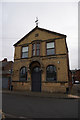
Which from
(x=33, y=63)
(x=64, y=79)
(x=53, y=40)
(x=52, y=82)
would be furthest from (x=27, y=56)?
(x=64, y=79)

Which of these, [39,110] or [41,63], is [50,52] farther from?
[39,110]

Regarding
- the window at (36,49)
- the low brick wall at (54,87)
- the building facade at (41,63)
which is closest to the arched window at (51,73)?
the building facade at (41,63)

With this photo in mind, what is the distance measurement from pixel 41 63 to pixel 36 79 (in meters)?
2.62

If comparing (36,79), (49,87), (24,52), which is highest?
(24,52)

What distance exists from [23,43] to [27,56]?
2.69 meters

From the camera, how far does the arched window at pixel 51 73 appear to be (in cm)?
1320

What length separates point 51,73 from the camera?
44.0ft

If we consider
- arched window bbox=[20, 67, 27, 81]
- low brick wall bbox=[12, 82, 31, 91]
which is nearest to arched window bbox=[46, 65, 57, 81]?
low brick wall bbox=[12, 82, 31, 91]

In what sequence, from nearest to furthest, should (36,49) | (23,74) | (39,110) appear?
1. (39,110)
2. (36,49)
3. (23,74)

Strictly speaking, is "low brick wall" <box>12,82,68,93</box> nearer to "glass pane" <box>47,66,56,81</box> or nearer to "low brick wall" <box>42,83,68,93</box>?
"low brick wall" <box>42,83,68,93</box>

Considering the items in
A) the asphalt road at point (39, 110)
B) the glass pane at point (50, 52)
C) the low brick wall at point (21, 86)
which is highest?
the glass pane at point (50, 52)

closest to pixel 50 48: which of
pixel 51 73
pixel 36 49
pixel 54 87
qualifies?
pixel 36 49

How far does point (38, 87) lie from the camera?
547 inches

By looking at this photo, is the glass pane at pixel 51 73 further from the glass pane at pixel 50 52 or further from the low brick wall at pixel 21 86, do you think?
the low brick wall at pixel 21 86
